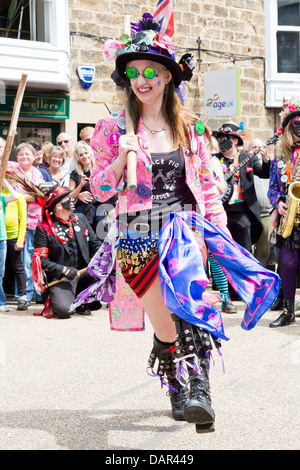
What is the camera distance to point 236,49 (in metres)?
14.2

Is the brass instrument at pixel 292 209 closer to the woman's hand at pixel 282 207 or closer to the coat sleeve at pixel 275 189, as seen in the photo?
the woman's hand at pixel 282 207

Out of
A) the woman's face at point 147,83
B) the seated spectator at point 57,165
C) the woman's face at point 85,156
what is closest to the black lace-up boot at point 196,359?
the woman's face at point 147,83

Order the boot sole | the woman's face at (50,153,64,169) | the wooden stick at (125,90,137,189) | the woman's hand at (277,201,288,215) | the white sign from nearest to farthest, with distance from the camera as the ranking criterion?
the boot sole, the wooden stick at (125,90,137,189), the woman's hand at (277,201,288,215), the woman's face at (50,153,64,169), the white sign

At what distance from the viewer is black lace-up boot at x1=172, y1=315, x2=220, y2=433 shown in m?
2.90

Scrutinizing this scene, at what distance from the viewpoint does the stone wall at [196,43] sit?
40.0ft

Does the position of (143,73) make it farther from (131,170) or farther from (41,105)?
(41,105)

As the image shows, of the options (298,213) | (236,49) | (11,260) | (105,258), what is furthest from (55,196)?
(236,49)

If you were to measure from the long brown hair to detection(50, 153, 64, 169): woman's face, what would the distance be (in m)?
5.41

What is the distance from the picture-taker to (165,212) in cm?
331

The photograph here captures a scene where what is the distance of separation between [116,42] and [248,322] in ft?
5.25

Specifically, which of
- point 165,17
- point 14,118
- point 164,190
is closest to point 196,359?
point 164,190

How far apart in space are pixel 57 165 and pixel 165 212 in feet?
19.0

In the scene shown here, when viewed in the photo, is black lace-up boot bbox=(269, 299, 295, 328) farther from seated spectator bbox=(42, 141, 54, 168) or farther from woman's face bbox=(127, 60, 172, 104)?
seated spectator bbox=(42, 141, 54, 168)

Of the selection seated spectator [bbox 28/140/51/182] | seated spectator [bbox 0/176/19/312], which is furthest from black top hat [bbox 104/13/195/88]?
seated spectator [bbox 28/140/51/182]
